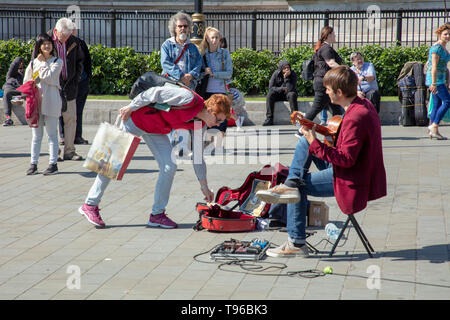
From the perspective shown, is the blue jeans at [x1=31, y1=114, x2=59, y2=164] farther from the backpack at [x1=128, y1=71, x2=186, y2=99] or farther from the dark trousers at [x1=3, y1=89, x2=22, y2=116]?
the dark trousers at [x1=3, y1=89, x2=22, y2=116]

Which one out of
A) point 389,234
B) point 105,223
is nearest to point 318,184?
point 389,234

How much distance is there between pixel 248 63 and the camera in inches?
635

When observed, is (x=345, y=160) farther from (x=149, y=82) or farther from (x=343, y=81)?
(x=149, y=82)

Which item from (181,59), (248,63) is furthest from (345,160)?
(248,63)

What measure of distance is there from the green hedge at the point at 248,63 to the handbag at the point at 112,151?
9.56 m

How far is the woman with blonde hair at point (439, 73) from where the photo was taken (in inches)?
459

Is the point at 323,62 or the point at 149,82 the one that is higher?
the point at 323,62

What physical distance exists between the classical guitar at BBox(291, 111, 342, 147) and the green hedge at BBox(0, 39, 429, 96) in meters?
10.2

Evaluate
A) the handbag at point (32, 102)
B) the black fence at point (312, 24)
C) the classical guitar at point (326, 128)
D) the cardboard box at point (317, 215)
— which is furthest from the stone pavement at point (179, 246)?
the black fence at point (312, 24)

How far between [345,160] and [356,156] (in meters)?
0.09

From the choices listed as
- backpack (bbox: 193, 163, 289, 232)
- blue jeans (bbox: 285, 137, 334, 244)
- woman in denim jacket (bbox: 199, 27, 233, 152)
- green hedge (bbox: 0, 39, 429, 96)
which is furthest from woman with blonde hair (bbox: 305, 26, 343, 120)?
blue jeans (bbox: 285, 137, 334, 244)

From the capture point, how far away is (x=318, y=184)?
577 cm

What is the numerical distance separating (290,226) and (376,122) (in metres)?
1.05

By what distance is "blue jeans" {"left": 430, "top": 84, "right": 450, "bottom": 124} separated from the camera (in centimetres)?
1182
